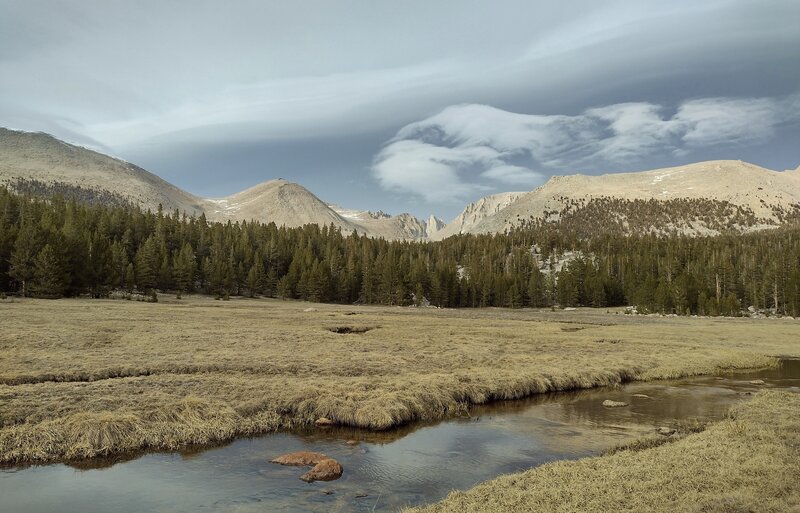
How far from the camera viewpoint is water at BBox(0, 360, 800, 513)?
15461 millimetres

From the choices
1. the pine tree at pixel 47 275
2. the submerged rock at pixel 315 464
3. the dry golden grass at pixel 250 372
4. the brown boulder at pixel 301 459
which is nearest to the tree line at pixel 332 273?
the pine tree at pixel 47 275

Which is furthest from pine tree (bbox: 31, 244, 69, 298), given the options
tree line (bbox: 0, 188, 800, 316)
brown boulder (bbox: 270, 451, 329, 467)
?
brown boulder (bbox: 270, 451, 329, 467)

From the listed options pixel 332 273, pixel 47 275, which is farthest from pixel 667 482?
pixel 332 273

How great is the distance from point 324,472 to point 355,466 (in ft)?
5.42

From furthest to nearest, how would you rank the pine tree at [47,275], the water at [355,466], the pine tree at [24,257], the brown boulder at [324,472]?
the pine tree at [24,257], the pine tree at [47,275], the brown boulder at [324,472], the water at [355,466]

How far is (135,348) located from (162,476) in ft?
77.5

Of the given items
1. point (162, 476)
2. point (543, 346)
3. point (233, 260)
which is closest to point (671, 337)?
point (543, 346)

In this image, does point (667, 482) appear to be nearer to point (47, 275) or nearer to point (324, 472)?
point (324, 472)

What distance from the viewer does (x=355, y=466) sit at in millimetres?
19156

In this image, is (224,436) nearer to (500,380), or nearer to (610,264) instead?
(500,380)

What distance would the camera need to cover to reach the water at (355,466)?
15.5 meters

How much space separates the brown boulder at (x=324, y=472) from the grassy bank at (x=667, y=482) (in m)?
4.81

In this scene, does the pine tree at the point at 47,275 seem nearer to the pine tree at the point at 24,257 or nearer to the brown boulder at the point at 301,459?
the pine tree at the point at 24,257

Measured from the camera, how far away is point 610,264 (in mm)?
194500
